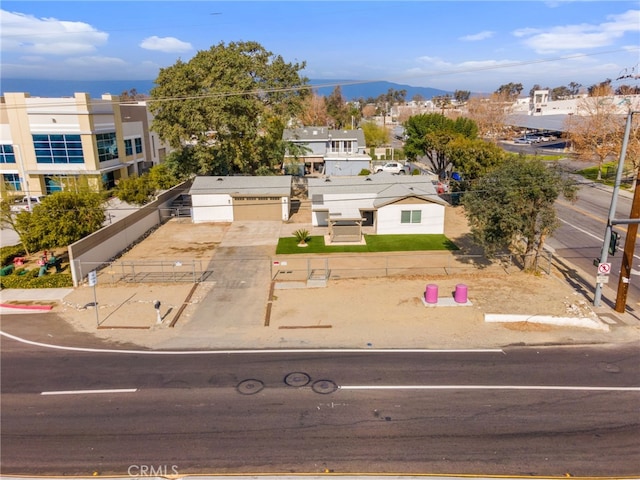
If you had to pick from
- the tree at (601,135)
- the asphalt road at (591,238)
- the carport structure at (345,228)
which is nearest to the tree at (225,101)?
the carport structure at (345,228)

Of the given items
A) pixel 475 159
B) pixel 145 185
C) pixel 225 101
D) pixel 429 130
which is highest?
pixel 225 101

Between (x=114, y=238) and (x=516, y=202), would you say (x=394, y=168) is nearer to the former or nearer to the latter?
(x=516, y=202)

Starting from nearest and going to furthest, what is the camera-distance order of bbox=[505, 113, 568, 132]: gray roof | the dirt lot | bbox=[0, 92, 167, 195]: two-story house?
the dirt lot < bbox=[0, 92, 167, 195]: two-story house < bbox=[505, 113, 568, 132]: gray roof

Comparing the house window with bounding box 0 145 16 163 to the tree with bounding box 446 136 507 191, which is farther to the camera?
the house window with bounding box 0 145 16 163

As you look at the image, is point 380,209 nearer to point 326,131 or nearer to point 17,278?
point 17,278

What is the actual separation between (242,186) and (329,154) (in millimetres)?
25399

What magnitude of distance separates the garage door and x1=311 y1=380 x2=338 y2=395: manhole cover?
1002 inches

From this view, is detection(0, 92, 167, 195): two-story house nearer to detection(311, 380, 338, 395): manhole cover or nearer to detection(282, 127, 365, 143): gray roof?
detection(282, 127, 365, 143): gray roof

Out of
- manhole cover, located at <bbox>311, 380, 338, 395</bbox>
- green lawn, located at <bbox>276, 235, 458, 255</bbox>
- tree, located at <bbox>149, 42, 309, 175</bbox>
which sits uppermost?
tree, located at <bbox>149, 42, 309, 175</bbox>

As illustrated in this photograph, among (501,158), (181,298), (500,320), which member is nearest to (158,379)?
(181,298)

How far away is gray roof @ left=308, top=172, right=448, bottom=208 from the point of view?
33688mm

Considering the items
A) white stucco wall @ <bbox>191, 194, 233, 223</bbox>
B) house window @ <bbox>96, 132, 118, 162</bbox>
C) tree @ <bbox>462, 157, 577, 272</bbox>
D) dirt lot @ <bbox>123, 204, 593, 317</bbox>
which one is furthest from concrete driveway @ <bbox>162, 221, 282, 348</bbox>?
house window @ <bbox>96, 132, 118, 162</bbox>

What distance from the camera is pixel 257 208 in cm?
3988

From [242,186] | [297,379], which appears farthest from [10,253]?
[297,379]
